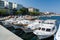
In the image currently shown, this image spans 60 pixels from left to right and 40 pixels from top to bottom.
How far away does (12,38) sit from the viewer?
133 cm

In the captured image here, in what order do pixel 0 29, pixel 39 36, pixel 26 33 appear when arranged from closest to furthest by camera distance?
pixel 0 29
pixel 39 36
pixel 26 33

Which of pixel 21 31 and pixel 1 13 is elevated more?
pixel 21 31

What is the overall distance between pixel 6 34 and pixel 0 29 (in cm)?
9

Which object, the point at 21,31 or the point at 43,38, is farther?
the point at 21,31

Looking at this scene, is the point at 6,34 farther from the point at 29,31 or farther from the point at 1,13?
the point at 1,13

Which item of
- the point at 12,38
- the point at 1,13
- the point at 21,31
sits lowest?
the point at 1,13

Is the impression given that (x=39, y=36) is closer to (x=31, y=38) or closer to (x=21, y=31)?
(x=31, y=38)

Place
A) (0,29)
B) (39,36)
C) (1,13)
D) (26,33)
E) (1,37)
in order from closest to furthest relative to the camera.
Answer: (1,37)
(0,29)
(39,36)
(26,33)
(1,13)

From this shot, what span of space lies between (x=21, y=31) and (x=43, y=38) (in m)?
3.38

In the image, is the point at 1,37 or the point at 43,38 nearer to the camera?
the point at 1,37

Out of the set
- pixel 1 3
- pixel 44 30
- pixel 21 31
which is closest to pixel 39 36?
pixel 44 30

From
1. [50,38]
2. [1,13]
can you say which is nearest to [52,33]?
[50,38]

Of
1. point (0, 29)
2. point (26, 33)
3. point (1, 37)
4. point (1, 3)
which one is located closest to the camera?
point (1, 37)

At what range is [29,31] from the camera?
40.3ft
